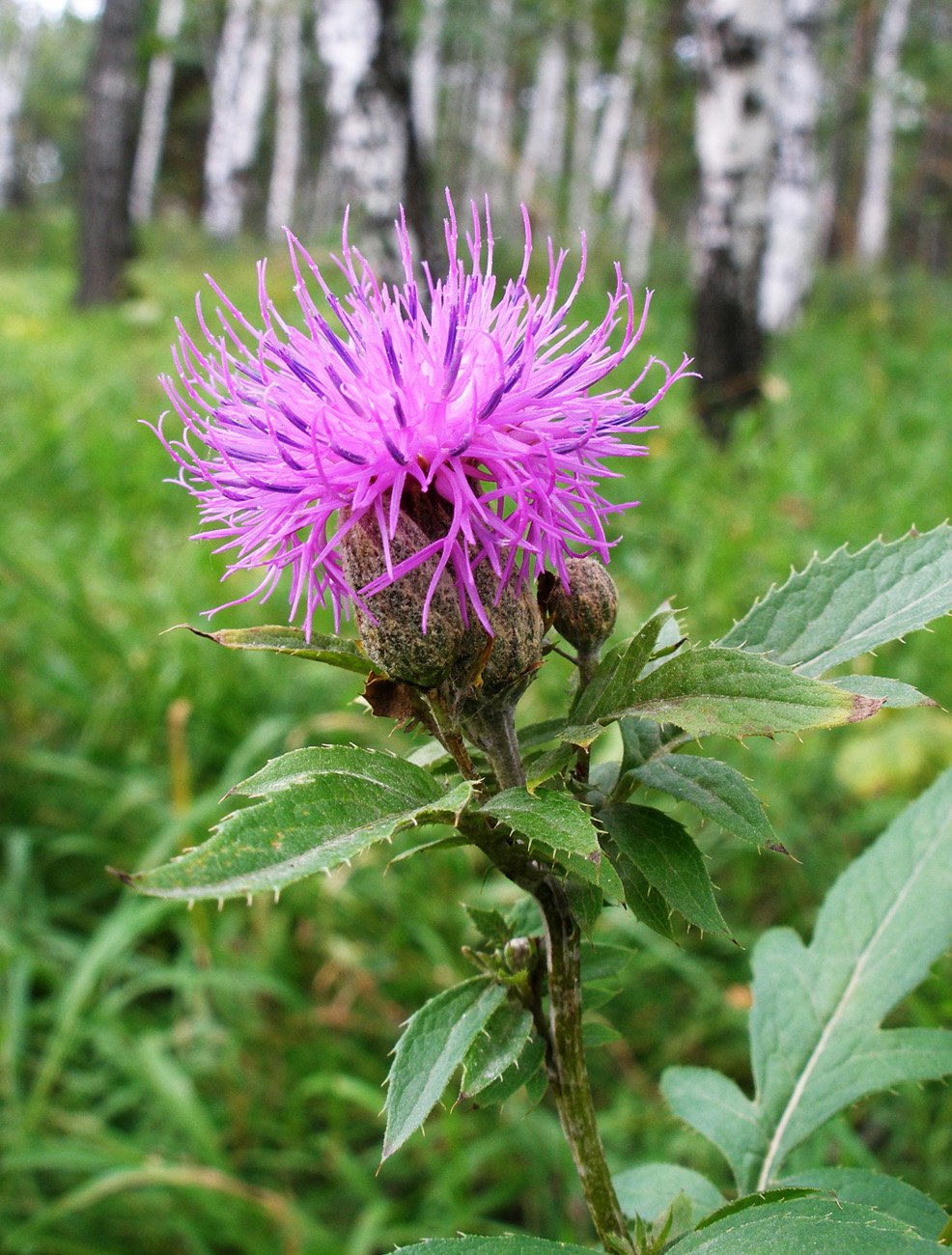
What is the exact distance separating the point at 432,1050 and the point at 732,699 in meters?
0.38

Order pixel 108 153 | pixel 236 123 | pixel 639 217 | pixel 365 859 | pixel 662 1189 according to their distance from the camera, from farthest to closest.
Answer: pixel 236 123
pixel 639 217
pixel 108 153
pixel 365 859
pixel 662 1189

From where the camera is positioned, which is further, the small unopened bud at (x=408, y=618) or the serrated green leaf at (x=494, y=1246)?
the small unopened bud at (x=408, y=618)

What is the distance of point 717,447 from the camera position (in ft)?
22.7

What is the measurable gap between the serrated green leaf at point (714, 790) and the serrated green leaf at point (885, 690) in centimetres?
12

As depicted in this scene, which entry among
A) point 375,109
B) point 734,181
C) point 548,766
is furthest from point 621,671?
point 734,181

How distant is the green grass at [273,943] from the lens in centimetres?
270

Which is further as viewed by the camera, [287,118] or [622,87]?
[287,118]

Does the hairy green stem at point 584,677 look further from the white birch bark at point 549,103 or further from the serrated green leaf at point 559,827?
the white birch bark at point 549,103

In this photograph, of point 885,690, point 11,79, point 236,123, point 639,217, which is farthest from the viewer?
point 11,79

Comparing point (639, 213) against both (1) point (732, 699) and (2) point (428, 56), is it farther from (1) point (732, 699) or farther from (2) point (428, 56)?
(1) point (732, 699)

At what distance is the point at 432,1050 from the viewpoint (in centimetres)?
85

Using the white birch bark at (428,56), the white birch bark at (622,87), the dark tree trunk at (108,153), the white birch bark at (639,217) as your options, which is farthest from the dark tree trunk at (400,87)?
the white birch bark at (428,56)

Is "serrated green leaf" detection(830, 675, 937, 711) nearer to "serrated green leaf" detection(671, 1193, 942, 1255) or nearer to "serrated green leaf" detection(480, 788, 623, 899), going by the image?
→ "serrated green leaf" detection(480, 788, 623, 899)

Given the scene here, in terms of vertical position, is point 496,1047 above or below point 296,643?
below
